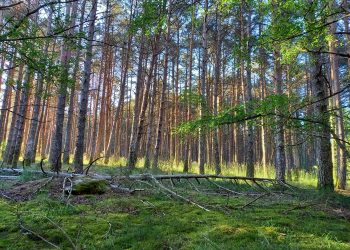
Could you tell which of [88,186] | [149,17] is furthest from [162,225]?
[149,17]

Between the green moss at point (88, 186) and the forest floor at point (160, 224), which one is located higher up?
the green moss at point (88, 186)

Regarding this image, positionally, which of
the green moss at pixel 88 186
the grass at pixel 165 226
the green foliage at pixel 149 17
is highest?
the green foliage at pixel 149 17

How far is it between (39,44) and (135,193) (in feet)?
9.72

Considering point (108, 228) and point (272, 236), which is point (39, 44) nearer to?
point (108, 228)

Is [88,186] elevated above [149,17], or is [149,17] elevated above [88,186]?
[149,17]

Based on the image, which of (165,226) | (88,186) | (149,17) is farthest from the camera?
(88,186)

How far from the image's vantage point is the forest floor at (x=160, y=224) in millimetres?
3021

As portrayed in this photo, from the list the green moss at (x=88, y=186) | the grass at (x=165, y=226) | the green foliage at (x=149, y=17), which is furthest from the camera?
the green moss at (x=88, y=186)

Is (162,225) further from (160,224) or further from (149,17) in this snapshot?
(149,17)

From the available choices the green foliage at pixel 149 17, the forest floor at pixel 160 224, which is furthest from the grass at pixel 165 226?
the green foliage at pixel 149 17

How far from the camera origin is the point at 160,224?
363 centimetres

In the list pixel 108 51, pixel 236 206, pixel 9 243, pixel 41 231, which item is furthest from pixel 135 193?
pixel 108 51

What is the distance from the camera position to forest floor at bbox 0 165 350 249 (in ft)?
9.91

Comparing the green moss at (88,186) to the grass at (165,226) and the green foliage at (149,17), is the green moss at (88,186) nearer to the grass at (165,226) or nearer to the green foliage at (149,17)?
the grass at (165,226)
